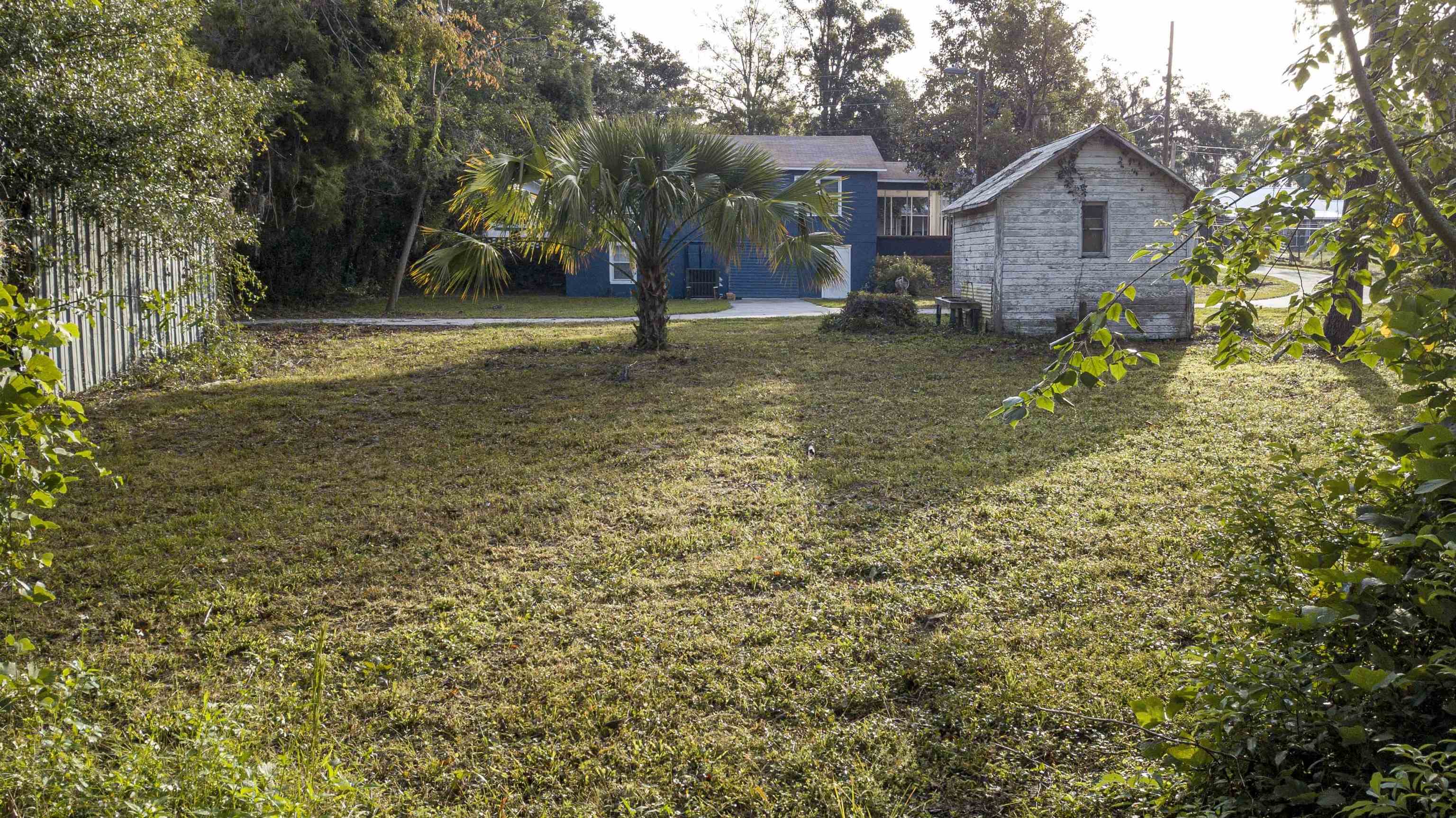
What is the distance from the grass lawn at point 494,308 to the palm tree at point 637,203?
22.6ft

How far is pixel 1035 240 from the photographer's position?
16.5 meters

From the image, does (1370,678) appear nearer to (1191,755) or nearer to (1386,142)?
(1191,755)

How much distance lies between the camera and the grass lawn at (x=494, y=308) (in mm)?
21812

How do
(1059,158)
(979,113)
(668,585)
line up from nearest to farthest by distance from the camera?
(668,585) → (1059,158) → (979,113)

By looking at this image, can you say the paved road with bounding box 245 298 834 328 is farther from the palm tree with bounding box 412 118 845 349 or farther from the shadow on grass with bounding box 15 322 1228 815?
the shadow on grass with bounding box 15 322 1228 815

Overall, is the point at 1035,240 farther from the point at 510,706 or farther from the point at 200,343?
the point at 510,706

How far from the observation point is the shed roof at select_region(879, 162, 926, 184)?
34469mm

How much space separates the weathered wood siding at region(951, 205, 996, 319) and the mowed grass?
7522mm

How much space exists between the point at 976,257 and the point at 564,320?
870cm

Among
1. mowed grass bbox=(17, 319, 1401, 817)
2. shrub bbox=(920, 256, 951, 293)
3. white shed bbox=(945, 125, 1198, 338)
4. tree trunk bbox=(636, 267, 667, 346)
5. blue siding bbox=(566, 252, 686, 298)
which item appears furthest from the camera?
shrub bbox=(920, 256, 951, 293)

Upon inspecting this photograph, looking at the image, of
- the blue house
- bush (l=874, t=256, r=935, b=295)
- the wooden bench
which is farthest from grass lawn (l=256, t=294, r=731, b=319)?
the wooden bench

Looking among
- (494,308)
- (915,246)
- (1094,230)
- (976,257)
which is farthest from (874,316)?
(915,246)

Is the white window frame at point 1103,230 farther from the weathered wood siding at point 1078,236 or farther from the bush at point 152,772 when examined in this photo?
the bush at point 152,772

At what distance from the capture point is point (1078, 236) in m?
16.4
